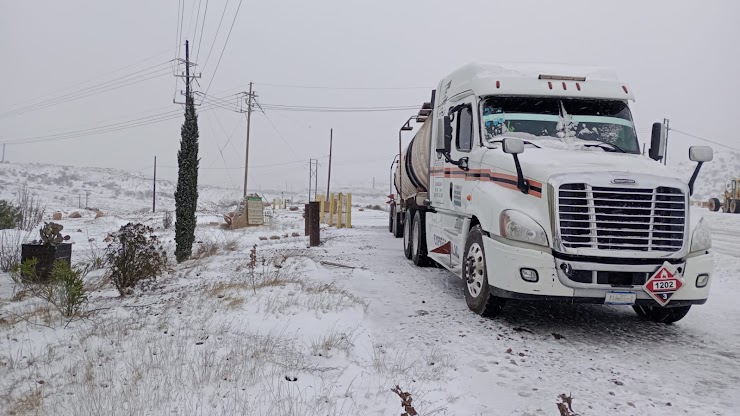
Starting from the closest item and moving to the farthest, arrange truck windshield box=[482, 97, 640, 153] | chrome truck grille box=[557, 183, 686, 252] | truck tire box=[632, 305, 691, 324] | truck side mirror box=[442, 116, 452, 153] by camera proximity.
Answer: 1. chrome truck grille box=[557, 183, 686, 252]
2. truck tire box=[632, 305, 691, 324]
3. truck windshield box=[482, 97, 640, 153]
4. truck side mirror box=[442, 116, 452, 153]

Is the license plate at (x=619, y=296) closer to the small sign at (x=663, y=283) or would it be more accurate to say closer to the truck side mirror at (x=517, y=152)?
the small sign at (x=663, y=283)

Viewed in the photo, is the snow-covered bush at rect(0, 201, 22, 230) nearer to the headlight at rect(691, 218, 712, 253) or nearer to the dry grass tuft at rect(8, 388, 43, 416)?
the dry grass tuft at rect(8, 388, 43, 416)

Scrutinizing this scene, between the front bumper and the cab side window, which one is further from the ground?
the cab side window

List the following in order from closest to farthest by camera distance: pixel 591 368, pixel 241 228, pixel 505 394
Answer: pixel 505 394 < pixel 591 368 < pixel 241 228

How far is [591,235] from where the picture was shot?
14.5 ft

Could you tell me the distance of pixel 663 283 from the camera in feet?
14.7

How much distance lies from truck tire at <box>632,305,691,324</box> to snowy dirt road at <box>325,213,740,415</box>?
0.31ft

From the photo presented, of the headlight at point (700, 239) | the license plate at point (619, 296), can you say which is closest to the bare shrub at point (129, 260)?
the license plate at point (619, 296)

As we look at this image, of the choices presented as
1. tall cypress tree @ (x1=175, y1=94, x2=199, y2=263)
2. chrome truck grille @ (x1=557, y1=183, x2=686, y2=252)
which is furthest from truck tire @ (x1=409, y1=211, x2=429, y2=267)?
tall cypress tree @ (x1=175, y1=94, x2=199, y2=263)

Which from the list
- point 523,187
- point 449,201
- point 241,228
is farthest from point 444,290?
point 241,228

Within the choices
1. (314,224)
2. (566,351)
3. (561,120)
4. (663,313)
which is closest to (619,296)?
(566,351)

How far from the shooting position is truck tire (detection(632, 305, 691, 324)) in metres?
5.13

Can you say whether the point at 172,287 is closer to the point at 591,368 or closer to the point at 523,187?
the point at 523,187

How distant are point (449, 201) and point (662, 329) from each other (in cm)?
324
